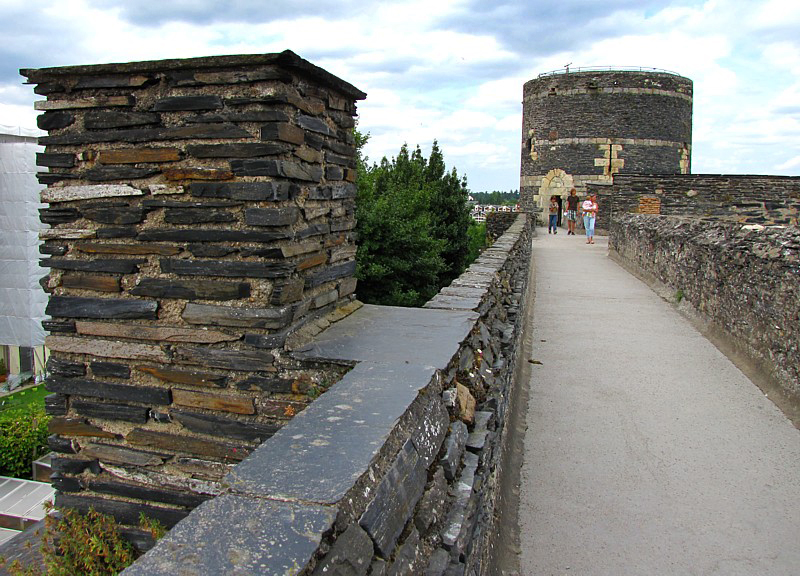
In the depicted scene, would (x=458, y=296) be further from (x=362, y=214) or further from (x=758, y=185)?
(x=758, y=185)

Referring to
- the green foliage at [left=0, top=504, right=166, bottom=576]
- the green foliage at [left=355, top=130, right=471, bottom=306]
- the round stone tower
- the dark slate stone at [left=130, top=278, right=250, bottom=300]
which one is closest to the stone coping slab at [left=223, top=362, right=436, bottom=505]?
the dark slate stone at [left=130, top=278, right=250, bottom=300]

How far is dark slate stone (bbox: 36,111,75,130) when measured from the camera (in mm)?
3086

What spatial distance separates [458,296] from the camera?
4.51 meters

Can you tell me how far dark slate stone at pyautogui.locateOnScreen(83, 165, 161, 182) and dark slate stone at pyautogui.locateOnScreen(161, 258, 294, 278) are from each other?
41 centimetres

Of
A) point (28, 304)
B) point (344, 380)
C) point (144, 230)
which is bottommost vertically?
point (28, 304)

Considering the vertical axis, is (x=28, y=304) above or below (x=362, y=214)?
below

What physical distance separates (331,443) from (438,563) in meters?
0.47

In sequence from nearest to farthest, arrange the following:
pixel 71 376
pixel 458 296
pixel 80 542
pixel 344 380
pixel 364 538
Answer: pixel 364 538
pixel 344 380
pixel 80 542
pixel 71 376
pixel 458 296

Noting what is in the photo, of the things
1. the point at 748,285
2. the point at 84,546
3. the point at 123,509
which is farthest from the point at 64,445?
the point at 748,285

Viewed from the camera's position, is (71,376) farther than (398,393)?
Yes

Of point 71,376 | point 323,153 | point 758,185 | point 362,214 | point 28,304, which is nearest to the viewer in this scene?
point 71,376

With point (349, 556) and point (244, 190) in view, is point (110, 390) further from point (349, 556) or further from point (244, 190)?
point (349, 556)

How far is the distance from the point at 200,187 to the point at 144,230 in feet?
1.20

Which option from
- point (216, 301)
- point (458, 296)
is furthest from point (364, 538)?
point (458, 296)
